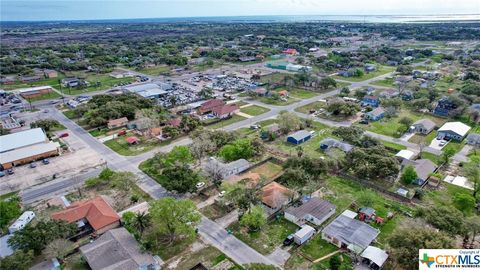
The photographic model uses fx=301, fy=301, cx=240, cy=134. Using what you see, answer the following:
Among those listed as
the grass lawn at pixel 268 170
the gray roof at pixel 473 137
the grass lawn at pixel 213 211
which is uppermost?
the gray roof at pixel 473 137

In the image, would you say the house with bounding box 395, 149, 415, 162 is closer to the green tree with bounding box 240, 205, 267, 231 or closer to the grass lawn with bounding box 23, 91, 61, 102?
the green tree with bounding box 240, 205, 267, 231

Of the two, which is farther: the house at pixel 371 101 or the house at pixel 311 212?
the house at pixel 371 101

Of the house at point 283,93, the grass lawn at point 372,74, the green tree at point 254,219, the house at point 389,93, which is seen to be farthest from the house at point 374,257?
the grass lawn at point 372,74

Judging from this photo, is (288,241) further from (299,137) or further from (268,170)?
(299,137)

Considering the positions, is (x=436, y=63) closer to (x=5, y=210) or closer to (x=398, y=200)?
(x=398, y=200)

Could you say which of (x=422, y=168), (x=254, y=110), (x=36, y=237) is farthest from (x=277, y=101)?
(x=36, y=237)

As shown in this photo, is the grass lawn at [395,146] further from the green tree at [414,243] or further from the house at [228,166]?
the green tree at [414,243]

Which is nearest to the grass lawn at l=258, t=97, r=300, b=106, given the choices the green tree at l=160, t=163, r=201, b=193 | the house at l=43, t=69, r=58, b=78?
the green tree at l=160, t=163, r=201, b=193
